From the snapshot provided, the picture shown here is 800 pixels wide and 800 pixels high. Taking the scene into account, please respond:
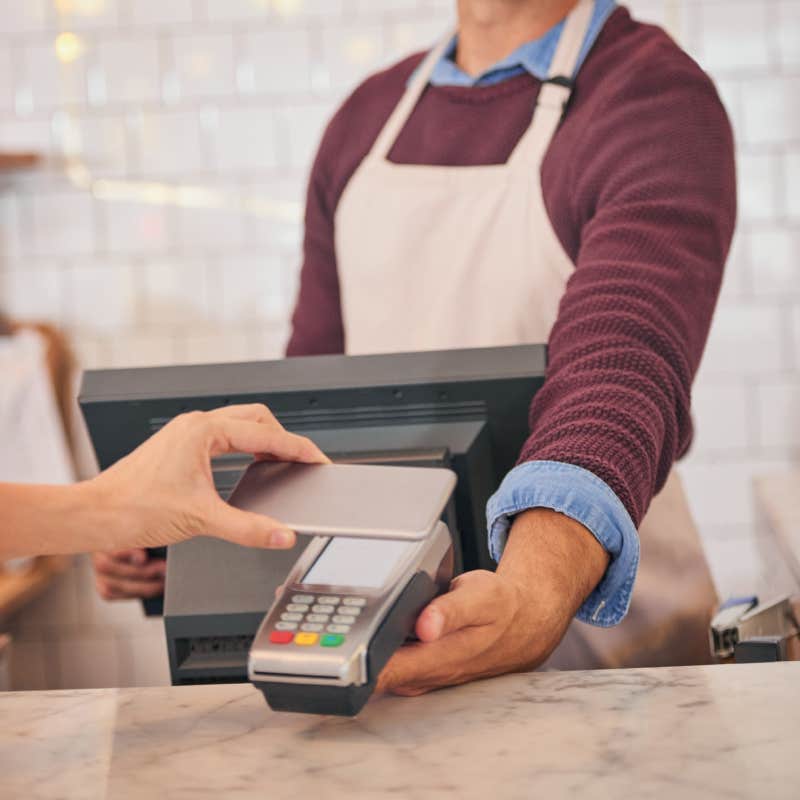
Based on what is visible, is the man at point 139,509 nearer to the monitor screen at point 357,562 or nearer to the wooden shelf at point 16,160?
the monitor screen at point 357,562

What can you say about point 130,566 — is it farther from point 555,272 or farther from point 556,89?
point 556,89

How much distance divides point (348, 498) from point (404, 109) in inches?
35.0

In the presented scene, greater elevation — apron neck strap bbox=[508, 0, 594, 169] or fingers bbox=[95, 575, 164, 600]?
apron neck strap bbox=[508, 0, 594, 169]

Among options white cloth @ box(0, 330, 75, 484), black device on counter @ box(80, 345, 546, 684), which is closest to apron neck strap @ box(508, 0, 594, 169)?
black device on counter @ box(80, 345, 546, 684)

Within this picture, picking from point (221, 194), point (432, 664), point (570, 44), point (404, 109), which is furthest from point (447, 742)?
point (221, 194)

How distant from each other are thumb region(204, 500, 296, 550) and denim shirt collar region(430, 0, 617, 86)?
0.78m

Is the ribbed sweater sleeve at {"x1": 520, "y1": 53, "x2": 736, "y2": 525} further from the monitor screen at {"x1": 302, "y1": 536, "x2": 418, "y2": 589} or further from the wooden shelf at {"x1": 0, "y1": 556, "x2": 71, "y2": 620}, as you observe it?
the wooden shelf at {"x1": 0, "y1": 556, "x2": 71, "y2": 620}

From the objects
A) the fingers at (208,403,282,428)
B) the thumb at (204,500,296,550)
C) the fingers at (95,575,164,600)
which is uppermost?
the fingers at (208,403,282,428)

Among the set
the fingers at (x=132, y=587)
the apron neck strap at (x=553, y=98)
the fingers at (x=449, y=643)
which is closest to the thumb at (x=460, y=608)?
the fingers at (x=449, y=643)

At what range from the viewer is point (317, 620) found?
1.99 ft

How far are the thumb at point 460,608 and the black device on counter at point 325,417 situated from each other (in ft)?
0.29

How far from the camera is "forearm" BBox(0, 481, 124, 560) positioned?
57 cm

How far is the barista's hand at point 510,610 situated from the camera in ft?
2.16

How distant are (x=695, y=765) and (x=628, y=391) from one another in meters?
0.40
